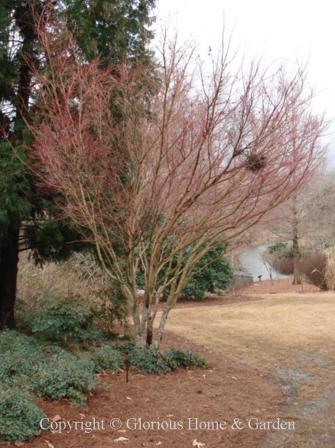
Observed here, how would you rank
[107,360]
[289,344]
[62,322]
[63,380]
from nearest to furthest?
1. [63,380]
2. [107,360]
3. [62,322]
4. [289,344]

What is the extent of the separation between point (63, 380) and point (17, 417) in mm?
891

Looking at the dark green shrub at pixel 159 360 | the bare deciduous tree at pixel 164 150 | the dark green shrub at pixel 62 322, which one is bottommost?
the dark green shrub at pixel 159 360

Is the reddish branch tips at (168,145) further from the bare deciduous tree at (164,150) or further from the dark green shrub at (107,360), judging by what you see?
the dark green shrub at (107,360)

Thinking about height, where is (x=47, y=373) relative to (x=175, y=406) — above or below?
above

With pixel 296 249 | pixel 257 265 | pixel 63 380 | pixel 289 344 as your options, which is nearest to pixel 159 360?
pixel 63 380

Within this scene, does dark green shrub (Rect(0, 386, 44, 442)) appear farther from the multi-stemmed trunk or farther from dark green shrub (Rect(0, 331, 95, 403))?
the multi-stemmed trunk

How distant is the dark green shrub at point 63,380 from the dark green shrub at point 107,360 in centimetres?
75

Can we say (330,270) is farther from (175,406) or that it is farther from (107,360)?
(175,406)

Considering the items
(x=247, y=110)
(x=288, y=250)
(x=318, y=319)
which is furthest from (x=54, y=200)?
(x=288, y=250)

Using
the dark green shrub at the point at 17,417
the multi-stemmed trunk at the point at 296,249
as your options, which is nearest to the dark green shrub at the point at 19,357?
the dark green shrub at the point at 17,417

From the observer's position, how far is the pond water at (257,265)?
1121 inches

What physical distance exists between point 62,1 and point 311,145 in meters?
3.79

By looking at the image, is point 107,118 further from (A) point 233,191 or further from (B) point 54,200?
(A) point 233,191

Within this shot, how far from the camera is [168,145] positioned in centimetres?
539
